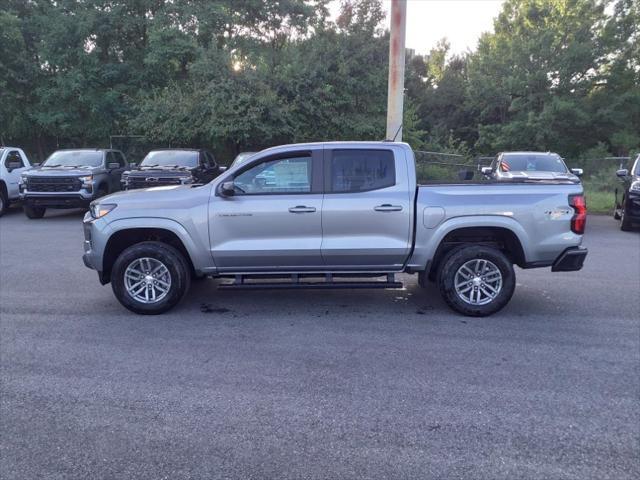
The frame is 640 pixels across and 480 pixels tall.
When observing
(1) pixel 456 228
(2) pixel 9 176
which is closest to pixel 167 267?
(1) pixel 456 228

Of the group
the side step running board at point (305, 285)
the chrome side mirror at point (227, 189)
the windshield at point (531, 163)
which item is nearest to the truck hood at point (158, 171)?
the windshield at point (531, 163)

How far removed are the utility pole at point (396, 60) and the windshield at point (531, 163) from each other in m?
3.05

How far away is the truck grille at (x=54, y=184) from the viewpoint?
13898mm

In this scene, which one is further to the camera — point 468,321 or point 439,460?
point 468,321

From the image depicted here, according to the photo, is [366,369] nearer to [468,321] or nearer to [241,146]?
[468,321]

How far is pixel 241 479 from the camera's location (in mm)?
3027

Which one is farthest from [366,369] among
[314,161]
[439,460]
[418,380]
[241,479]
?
[314,161]

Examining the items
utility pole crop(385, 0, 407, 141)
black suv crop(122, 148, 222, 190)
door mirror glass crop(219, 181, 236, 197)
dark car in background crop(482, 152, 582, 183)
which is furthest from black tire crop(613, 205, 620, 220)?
door mirror glass crop(219, 181, 236, 197)

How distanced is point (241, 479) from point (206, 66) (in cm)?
1857

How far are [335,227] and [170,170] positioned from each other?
9198mm

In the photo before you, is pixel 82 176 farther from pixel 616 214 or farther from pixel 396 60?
pixel 616 214

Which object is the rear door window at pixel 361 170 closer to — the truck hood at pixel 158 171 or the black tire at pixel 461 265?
the black tire at pixel 461 265

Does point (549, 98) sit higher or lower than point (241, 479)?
higher

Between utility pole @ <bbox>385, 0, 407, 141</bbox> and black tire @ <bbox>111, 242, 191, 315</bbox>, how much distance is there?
25.1ft
